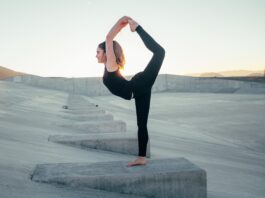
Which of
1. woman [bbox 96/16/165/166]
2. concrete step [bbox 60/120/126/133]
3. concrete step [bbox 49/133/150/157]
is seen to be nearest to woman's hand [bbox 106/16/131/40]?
woman [bbox 96/16/165/166]

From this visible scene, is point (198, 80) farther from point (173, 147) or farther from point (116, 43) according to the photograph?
point (116, 43)

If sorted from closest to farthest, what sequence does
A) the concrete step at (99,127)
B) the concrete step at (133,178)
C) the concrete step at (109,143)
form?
1. the concrete step at (133,178)
2. the concrete step at (109,143)
3. the concrete step at (99,127)

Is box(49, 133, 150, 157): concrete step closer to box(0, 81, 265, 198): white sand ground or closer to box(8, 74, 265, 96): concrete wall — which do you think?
box(0, 81, 265, 198): white sand ground

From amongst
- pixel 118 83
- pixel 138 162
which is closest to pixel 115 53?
pixel 118 83

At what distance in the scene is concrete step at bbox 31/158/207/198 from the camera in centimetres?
256

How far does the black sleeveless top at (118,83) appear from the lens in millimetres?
3006

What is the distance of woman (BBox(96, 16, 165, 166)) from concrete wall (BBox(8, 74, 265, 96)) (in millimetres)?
33255

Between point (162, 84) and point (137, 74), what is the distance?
37.2 meters

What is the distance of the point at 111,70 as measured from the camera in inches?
117

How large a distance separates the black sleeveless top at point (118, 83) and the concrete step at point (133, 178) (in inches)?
26.4

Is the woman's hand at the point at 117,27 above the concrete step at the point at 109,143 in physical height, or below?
above

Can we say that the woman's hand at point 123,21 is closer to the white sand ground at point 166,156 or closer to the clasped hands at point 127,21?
the clasped hands at point 127,21

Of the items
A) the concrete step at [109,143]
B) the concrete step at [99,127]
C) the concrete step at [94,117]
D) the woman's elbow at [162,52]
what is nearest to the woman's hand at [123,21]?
the woman's elbow at [162,52]

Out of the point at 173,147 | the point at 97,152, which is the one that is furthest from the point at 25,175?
the point at 173,147
